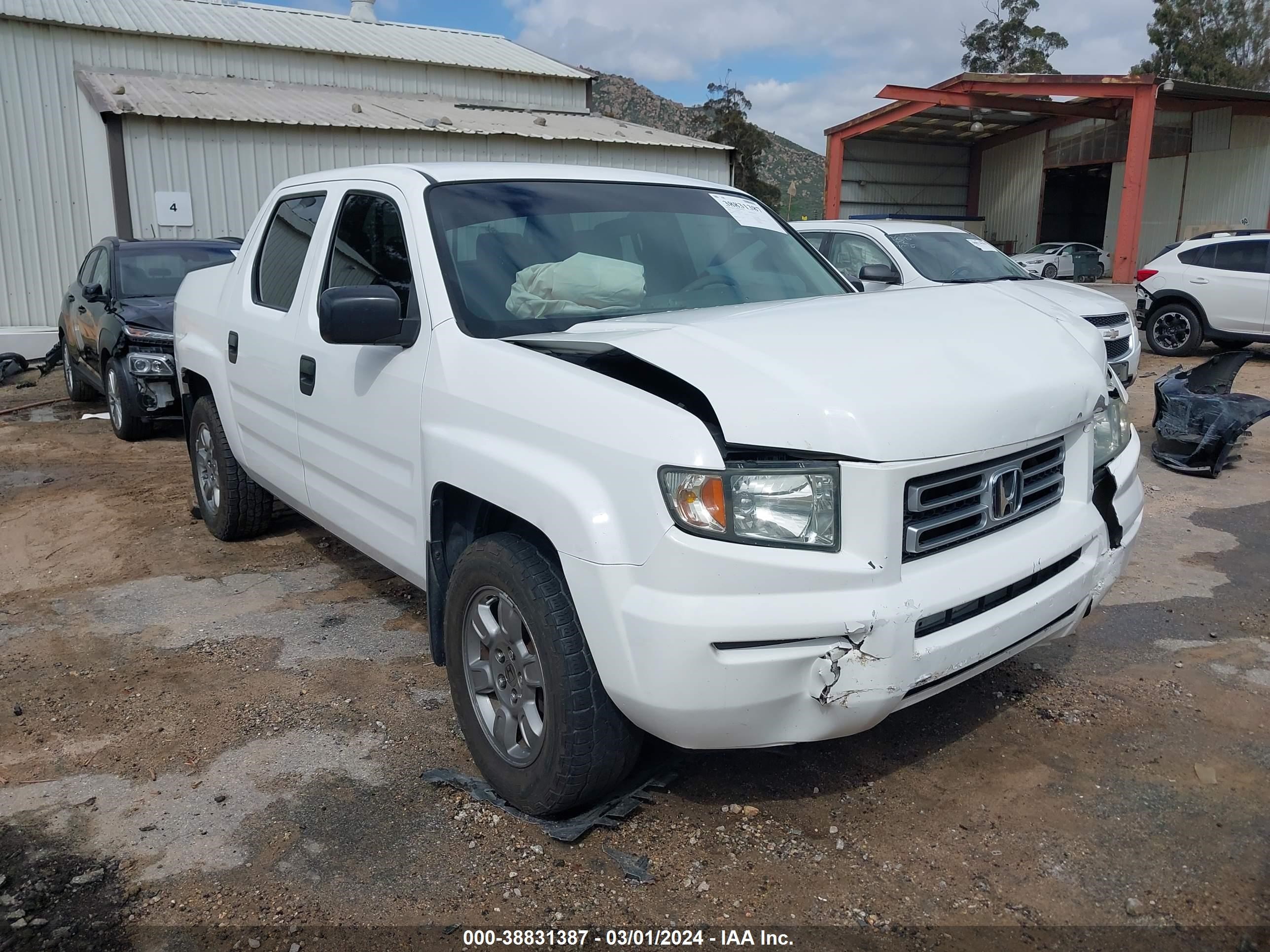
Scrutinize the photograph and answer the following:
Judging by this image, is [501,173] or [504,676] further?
[501,173]

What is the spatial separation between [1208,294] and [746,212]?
36.6ft

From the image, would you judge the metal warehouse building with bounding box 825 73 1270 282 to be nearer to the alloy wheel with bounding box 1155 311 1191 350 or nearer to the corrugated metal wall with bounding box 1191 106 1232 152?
the corrugated metal wall with bounding box 1191 106 1232 152

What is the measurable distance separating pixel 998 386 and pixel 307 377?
2.58 metres

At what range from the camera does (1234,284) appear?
501 inches

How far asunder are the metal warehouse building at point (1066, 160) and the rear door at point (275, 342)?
2341 centimetres

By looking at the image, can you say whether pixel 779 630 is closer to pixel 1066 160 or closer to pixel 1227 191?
pixel 1227 191

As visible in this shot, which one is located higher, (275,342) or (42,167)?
(42,167)

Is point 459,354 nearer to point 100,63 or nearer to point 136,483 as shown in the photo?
point 136,483

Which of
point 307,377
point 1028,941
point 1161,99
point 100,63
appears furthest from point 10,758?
point 1161,99

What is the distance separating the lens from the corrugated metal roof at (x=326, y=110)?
575 inches

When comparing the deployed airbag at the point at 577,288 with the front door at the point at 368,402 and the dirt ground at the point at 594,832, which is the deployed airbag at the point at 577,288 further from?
the dirt ground at the point at 594,832

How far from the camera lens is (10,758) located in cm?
→ 338

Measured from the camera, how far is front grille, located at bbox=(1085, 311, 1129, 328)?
28.4 ft

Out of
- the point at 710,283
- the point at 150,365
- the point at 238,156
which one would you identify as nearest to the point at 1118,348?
the point at 710,283
